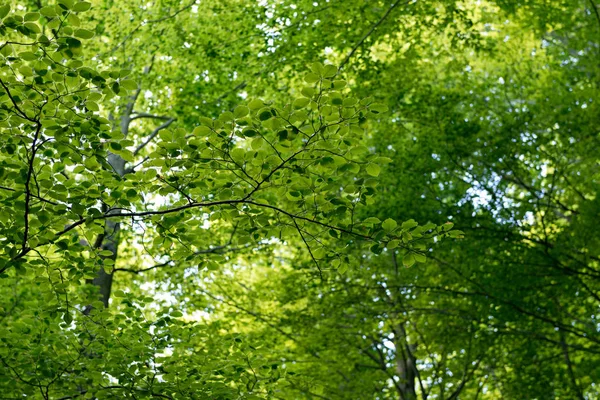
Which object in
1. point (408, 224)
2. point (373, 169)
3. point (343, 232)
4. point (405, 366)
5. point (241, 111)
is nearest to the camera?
point (241, 111)

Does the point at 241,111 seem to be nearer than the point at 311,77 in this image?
No

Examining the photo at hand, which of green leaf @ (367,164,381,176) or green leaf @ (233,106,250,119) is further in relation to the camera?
green leaf @ (367,164,381,176)

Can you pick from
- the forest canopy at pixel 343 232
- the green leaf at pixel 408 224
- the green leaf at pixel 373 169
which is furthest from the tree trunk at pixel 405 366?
the green leaf at pixel 373 169

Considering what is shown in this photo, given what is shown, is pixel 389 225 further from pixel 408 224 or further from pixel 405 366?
pixel 405 366

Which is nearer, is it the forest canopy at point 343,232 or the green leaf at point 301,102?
the green leaf at point 301,102

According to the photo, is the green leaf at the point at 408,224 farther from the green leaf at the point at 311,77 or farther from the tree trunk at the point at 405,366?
the tree trunk at the point at 405,366

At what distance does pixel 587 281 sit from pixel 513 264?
174cm

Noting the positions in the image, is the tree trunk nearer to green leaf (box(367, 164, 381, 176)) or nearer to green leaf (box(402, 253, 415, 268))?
green leaf (box(402, 253, 415, 268))

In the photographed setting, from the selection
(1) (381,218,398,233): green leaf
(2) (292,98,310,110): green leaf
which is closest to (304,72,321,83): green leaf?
(2) (292,98,310,110): green leaf

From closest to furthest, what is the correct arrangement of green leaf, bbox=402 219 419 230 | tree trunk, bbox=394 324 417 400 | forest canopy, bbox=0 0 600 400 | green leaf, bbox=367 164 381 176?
1. green leaf, bbox=367 164 381 176
2. green leaf, bbox=402 219 419 230
3. forest canopy, bbox=0 0 600 400
4. tree trunk, bbox=394 324 417 400

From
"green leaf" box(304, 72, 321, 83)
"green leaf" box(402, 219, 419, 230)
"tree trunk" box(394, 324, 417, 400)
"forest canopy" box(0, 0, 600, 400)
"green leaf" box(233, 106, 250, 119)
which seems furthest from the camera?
"tree trunk" box(394, 324, 417, 400)

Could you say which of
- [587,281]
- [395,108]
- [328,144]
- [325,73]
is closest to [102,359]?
[328,144]

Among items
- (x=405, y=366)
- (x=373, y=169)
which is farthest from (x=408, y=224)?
(x=405, y=366)

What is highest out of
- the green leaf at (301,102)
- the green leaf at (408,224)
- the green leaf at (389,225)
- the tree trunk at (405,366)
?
the tree trunk at (405,366)
